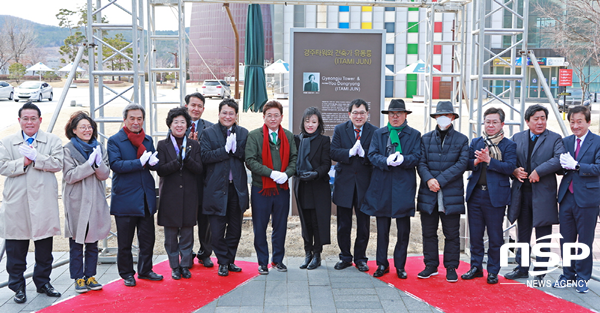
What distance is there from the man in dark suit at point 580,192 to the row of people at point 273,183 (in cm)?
2

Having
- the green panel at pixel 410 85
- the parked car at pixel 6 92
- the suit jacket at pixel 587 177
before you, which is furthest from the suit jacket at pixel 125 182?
the green panel at pixel 410 85

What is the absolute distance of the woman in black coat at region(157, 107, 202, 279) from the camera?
16.6 ft

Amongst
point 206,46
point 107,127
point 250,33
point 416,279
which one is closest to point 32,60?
point 206,46

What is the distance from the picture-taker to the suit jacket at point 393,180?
17.0ft

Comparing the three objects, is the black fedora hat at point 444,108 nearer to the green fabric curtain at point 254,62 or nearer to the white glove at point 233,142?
the white glove at point 233,142

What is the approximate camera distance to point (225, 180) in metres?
5.26

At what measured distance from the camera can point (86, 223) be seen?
4773 millimetres

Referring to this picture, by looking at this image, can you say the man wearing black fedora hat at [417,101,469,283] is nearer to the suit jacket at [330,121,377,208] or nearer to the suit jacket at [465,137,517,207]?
the suit jacket at [465,137,517,207]

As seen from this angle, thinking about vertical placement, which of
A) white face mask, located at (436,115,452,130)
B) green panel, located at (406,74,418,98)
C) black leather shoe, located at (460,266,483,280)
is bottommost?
black leather shoe, located at (460,266,483,280)

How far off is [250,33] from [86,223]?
5065mm

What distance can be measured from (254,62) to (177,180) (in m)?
4.30

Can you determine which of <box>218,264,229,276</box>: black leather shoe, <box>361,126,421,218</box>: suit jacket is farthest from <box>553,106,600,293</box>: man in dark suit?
Result: <box>218,264,229,276</box>: black leather shoe

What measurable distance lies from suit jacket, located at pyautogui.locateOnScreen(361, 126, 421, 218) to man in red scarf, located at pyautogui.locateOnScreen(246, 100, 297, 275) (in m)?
0.90

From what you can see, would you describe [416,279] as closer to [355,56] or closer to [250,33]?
[355,56]
